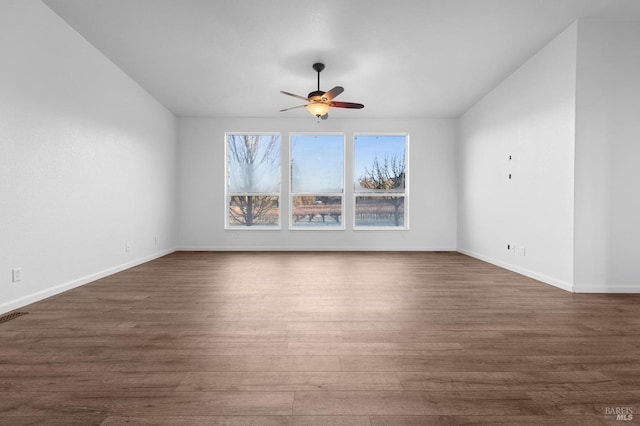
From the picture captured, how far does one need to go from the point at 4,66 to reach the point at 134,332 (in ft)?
8.86

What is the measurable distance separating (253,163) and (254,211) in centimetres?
109

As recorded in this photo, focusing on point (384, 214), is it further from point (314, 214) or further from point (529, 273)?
point (529, 273)

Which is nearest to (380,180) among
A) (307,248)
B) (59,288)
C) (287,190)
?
(287,190)

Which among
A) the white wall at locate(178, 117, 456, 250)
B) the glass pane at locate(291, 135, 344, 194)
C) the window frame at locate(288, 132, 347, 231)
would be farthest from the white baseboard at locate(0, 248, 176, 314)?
the glass pane at locate(291, 135, 344, 194)

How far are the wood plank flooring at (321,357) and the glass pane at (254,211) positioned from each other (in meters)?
3.40

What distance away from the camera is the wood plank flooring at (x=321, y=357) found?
1332mm

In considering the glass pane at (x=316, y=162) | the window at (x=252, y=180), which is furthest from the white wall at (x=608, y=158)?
the window at (x=252, y=180)

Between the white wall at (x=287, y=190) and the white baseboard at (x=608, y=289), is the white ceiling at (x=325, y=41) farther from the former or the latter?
the white baseboard at (x=608, y=289)

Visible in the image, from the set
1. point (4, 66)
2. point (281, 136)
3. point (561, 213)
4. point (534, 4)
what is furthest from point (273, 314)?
point (281, 136)

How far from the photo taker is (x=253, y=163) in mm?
6773

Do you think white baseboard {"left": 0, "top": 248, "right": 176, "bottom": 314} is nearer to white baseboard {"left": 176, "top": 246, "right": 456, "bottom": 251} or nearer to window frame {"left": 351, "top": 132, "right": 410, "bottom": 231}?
white baseboard {"left": 176, "top": 246, "right": 456, "bottom": 251}

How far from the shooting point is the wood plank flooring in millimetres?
1332

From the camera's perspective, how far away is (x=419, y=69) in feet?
14.6

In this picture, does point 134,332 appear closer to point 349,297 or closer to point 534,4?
point 349,297
